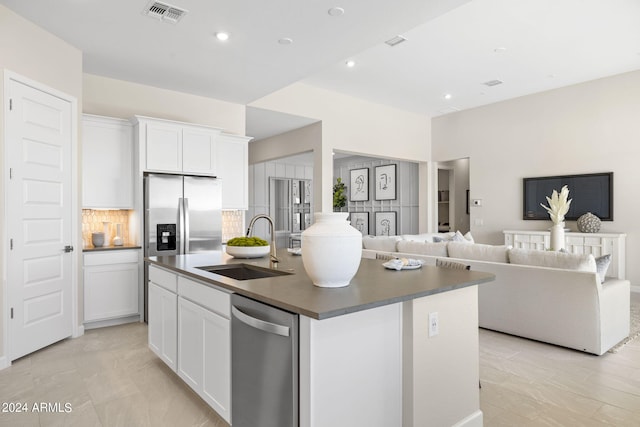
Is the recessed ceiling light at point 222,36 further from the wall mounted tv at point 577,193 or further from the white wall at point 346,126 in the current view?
the wall mounted tv at point 577,193

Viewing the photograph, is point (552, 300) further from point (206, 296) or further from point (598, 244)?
point (598, 244)

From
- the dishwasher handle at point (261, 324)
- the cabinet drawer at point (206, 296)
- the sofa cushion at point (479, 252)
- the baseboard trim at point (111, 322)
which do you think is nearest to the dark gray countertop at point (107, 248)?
the baseboard trim at point (111, 322)

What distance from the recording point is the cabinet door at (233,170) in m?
5.52

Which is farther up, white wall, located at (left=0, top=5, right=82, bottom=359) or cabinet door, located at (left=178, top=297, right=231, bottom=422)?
white wall, located at (left=0, top=5, right=82, bottom=359)

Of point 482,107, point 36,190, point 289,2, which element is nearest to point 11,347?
point 36,190

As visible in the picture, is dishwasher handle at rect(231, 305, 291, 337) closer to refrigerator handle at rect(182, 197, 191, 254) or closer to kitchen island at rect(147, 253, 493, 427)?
kitchen island at rect(147, 253, 493, 427)

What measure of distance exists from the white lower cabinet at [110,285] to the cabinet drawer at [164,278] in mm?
1484

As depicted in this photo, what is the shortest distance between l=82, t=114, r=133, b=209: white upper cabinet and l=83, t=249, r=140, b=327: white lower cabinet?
62cm

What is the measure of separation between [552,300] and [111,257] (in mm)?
4586

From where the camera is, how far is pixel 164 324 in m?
2.91

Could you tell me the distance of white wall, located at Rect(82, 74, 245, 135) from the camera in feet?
15.3

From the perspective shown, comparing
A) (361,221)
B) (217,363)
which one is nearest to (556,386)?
(217,363)

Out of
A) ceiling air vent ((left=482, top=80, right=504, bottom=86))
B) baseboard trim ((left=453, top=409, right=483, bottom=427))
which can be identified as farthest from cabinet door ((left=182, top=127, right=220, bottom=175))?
ceiling air vent ((left=482, top=80, right=504, bottom=86))

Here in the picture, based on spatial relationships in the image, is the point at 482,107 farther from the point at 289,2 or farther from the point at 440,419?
the point at 440,419
